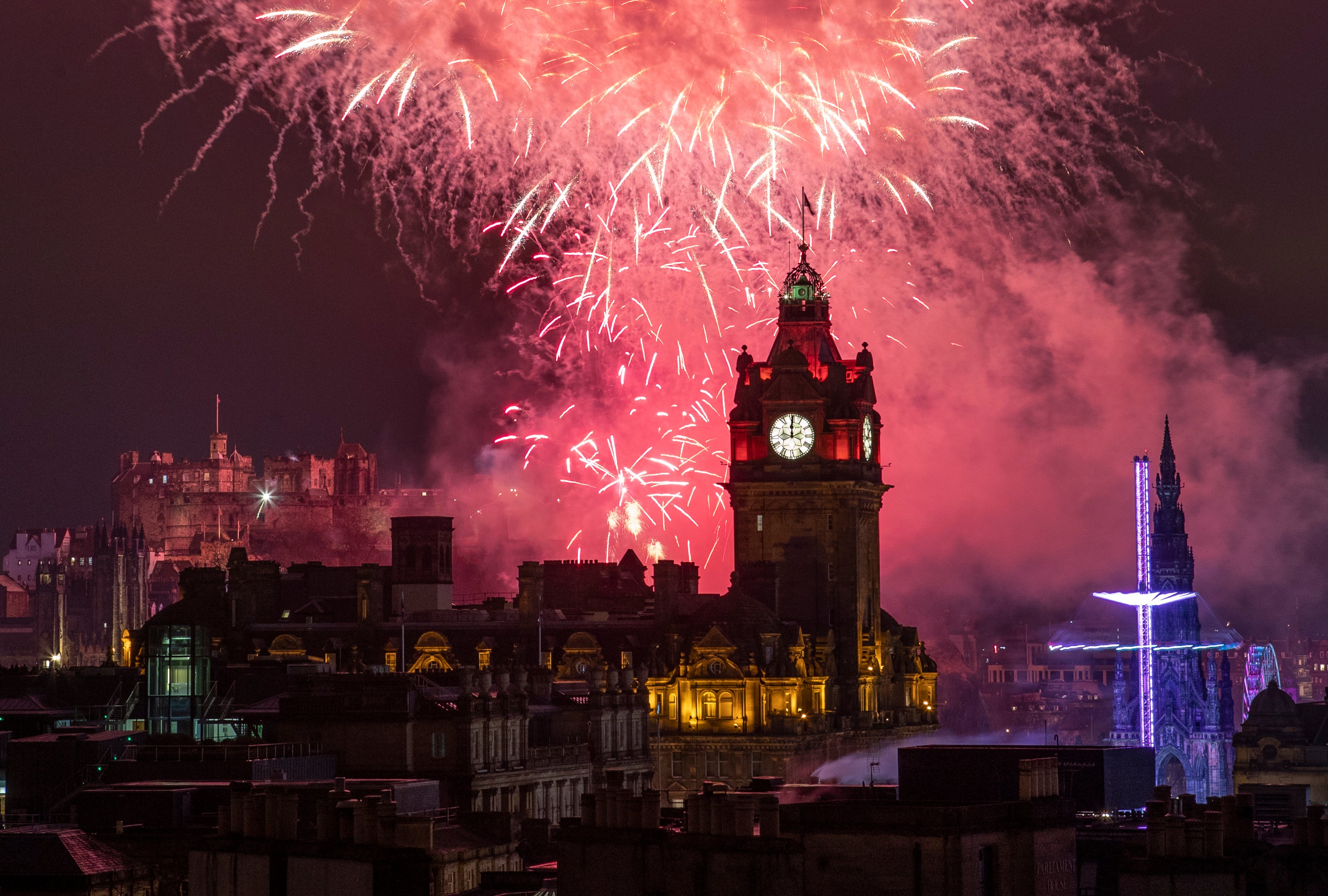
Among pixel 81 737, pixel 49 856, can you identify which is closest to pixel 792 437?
pixel 81 737

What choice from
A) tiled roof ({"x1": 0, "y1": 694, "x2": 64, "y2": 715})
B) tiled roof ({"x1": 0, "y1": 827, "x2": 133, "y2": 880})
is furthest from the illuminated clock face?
tiled roof ({"x1": 0, "y1": 827, "x2": 133, "y2": 880})

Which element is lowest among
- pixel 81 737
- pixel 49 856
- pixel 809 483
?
pixel 49 856

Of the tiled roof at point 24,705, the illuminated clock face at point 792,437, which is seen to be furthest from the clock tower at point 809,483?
the tiled roof at point 24,705

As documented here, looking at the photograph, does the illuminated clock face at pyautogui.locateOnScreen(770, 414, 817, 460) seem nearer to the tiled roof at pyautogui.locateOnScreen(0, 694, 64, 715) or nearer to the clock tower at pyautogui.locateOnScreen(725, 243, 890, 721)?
the clock tower at pyautogui.locateOnScreen(725, 243, 890, 721)

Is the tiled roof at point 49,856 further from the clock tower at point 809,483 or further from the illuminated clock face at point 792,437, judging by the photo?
the illuminated clock face at point 792,437

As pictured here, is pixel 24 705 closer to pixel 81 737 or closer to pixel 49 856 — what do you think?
pixel 81 737

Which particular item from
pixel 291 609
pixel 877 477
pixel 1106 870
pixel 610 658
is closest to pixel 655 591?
pixel 610 658
